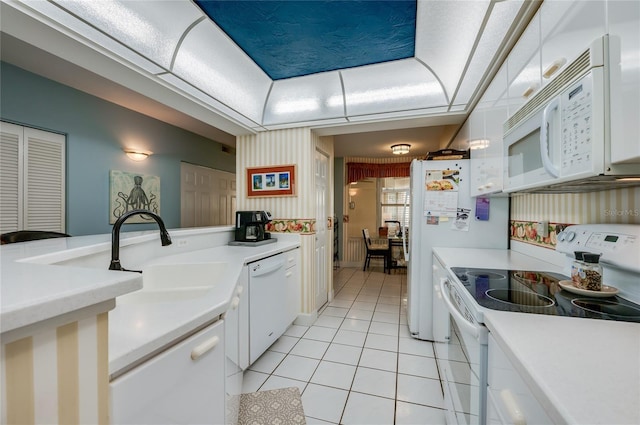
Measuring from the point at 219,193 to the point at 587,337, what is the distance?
5.09 metres

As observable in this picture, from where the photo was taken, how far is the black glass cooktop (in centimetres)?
87

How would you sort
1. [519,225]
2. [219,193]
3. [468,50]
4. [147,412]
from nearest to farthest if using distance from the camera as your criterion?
[147,412] → [468,50] → [519,225] → [219,193]

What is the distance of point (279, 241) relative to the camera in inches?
116

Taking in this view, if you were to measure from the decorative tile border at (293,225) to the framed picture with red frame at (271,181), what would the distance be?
31 centimetres

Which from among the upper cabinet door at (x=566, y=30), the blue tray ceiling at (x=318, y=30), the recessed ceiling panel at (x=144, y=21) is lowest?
the upper cabinet door at (x=566, y=30)

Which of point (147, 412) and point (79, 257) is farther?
point (79, 257)

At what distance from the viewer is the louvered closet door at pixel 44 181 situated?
2535 millimetres

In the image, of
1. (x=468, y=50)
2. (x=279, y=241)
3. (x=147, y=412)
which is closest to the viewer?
(x=147, y=412)

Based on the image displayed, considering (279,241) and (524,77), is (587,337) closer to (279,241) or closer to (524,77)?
(524,77)

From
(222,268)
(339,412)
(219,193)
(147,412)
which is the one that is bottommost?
(339,412)

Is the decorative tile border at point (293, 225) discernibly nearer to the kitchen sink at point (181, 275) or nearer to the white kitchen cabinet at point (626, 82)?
the kitchen sink at point (181, 275)

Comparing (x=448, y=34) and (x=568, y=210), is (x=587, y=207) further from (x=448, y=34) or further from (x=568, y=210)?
(x=448, y=34)

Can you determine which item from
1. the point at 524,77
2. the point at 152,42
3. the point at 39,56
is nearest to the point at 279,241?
the point at 152,42

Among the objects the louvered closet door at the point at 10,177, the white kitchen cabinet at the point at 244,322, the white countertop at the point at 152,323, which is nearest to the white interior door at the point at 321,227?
the white kitchen cabinet at the point at 244,322
